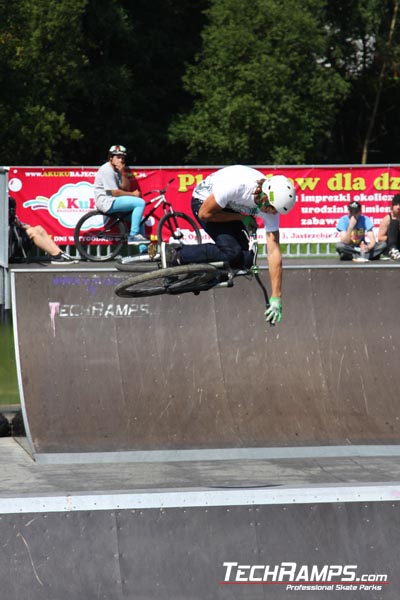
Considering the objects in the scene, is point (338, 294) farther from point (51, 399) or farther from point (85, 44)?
point (85, 44)

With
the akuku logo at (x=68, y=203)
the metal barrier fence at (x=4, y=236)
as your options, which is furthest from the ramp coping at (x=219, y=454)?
the akuku logo at (x=68, y=203)

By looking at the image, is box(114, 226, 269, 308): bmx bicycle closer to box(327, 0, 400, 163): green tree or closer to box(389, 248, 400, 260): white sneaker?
box(389, 248, 400, 260): white sneaker

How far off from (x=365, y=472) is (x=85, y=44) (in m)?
40.3

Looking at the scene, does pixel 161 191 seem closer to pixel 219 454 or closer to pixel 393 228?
pixel 393 228

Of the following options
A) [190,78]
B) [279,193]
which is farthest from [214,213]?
[190,78]

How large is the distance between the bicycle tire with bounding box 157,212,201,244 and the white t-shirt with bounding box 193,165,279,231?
5.47 m

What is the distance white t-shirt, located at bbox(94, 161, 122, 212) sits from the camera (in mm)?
16812

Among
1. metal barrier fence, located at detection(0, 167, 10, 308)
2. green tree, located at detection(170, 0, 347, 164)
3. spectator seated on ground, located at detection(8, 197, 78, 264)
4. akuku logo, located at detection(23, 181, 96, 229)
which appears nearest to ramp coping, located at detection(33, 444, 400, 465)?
metal barrier fence, located at detection(0, 167, 10, 308)

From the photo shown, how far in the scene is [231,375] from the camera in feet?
52.0

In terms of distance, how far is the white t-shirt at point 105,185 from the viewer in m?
16.8

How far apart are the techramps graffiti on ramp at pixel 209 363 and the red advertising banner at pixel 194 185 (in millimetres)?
2263

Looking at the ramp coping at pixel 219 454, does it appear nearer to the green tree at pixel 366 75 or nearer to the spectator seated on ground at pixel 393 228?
the spectator seated on ground at pixel 393 228

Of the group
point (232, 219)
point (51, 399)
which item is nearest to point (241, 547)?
point (232, 219)

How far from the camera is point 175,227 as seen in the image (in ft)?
57.2
